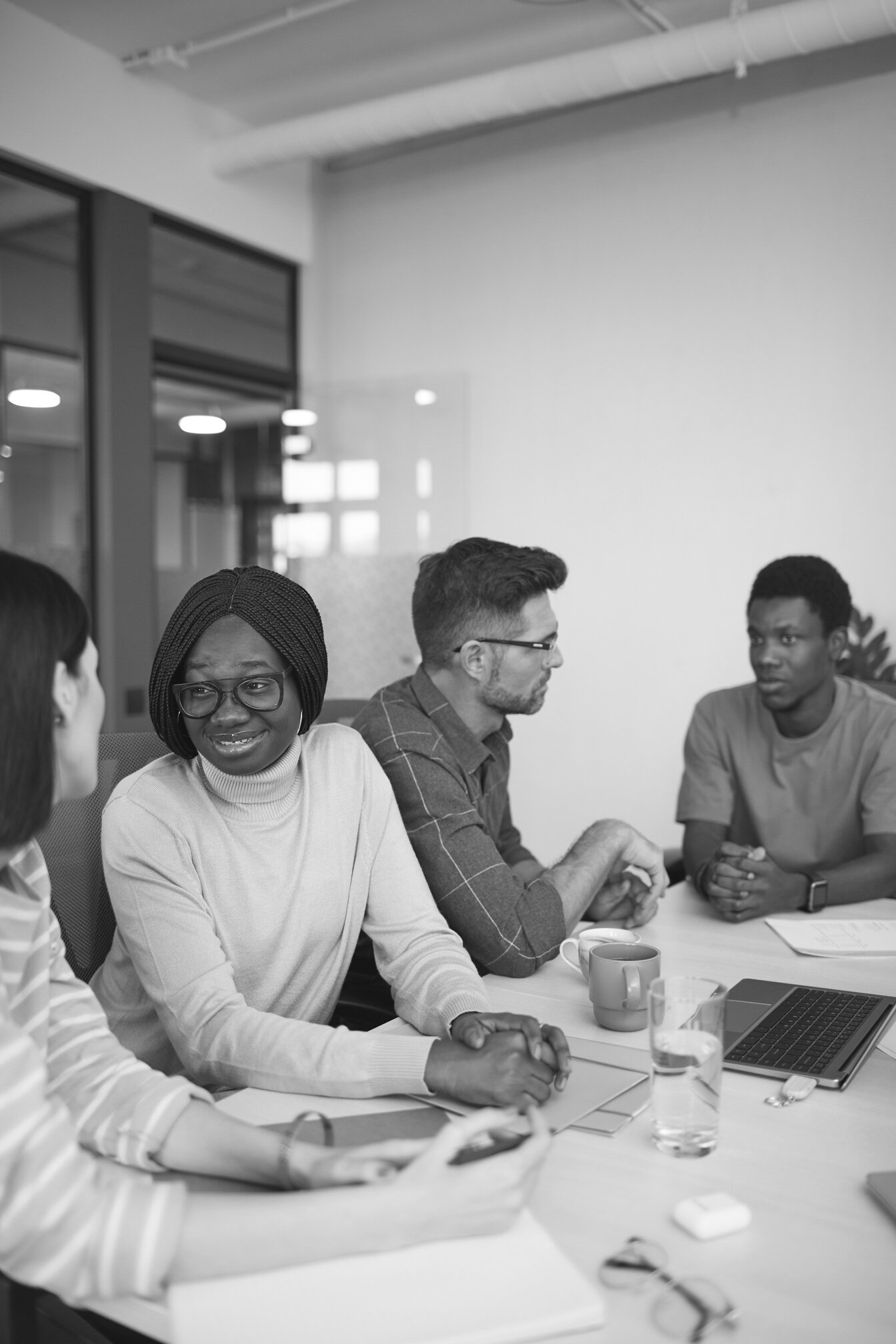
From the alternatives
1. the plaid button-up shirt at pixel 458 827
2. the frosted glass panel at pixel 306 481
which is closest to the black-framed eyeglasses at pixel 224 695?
the plaid button-up shirt at pixel 458 827

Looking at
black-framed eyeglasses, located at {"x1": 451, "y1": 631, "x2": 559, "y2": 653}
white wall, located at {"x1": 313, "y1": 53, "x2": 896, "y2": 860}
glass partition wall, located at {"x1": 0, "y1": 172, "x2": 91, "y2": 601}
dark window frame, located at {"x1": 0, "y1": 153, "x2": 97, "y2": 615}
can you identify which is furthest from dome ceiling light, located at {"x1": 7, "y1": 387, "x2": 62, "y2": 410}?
black-framed eyeglasses, located at {"x1": 451, "y1": 631, "x2": 559, "y2": 653}

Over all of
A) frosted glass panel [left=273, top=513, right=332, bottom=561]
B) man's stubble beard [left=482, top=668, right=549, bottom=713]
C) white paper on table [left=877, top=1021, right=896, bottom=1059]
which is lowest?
white paper on table [left=877, top=1021, right=896, bottom=1059]

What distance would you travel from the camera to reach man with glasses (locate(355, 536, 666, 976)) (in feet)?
5.87

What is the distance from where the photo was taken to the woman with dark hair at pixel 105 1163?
2.89 feet

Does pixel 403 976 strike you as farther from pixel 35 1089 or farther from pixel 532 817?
pixel 532 817

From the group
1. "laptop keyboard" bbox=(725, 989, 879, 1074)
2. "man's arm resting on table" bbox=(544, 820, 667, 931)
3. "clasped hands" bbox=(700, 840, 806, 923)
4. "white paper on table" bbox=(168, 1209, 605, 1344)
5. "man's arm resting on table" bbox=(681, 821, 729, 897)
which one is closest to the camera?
"white paper on table" bbox=(168, 1209, 605, 1344)

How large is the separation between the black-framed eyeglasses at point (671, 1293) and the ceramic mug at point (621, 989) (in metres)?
0.50

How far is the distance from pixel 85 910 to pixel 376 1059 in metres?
0.59

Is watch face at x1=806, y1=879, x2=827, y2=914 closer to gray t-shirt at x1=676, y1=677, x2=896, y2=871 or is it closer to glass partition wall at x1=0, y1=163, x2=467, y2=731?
gray t-shirt at x1=676, y1=677, x2=896, y2=871

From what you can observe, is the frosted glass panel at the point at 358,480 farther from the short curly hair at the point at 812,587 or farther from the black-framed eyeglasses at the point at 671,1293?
the black-framed eyeglasses at the point at 671,1293

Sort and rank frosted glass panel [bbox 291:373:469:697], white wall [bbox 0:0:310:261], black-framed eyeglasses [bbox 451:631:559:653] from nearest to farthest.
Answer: black-framed eyeglasses [bbox 451:631:559:653] → white wall [bbox 0:0:310:261] → frosted glass panel [bbox 291:373:469:697]

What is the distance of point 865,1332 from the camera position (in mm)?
831

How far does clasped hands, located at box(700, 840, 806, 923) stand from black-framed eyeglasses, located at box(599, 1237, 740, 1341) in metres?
1.13

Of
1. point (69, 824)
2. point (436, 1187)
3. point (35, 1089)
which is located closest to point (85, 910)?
point (69, 824)
